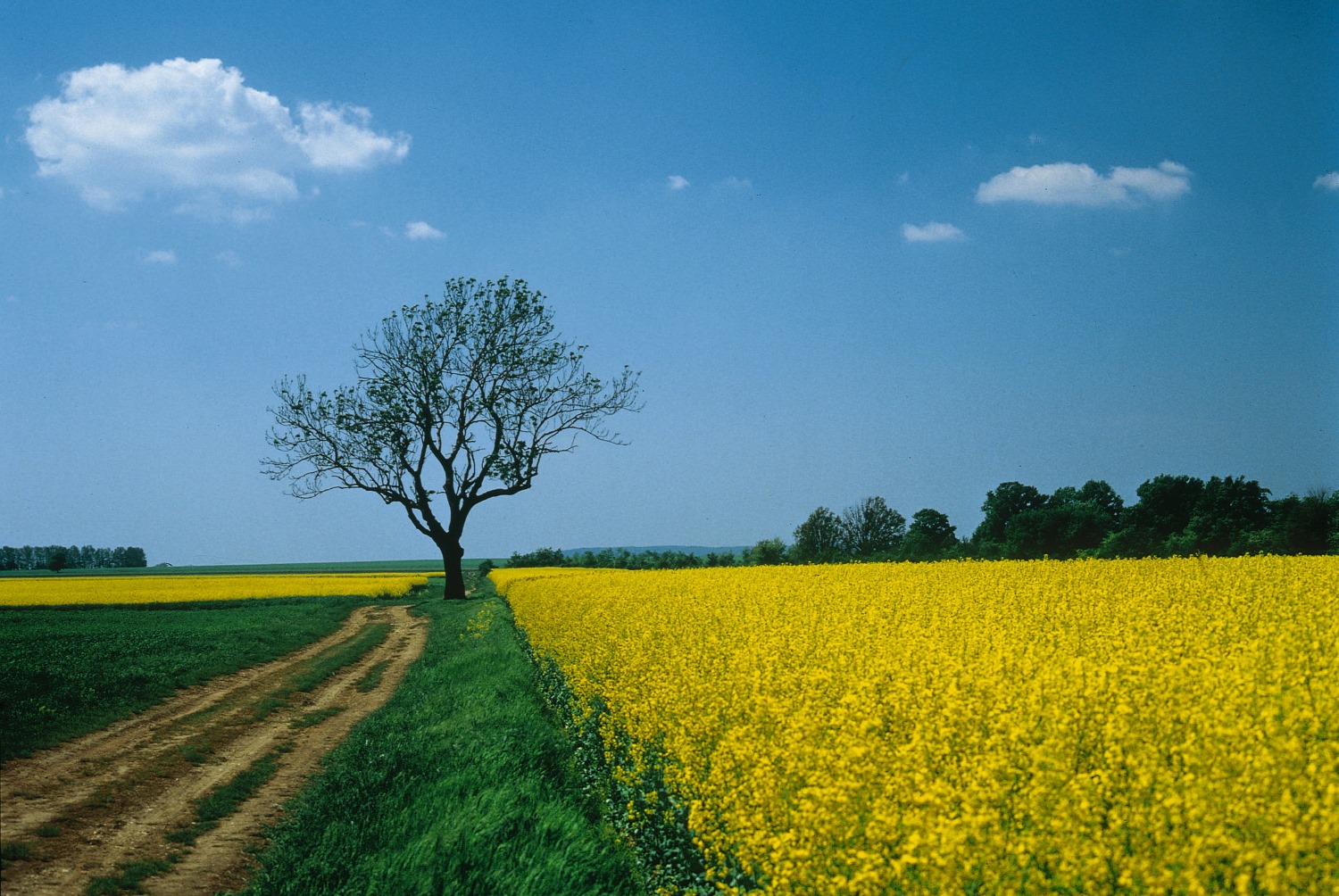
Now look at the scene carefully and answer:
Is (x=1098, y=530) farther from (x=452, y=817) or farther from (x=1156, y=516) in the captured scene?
(x=452, y=817)

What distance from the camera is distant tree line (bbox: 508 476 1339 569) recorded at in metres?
29.2

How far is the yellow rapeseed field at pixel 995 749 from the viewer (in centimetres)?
327

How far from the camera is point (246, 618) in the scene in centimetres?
2723

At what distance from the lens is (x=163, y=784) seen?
9.22m

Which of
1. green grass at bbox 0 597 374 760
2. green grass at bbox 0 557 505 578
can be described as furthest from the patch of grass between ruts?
green grass at bbox 0 557 505 578

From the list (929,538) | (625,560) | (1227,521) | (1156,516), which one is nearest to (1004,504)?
(929,538)

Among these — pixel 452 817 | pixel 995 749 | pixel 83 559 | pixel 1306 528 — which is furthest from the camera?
pixel 83 559

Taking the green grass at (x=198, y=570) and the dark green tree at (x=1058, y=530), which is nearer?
the dark green tree at (x=1058, y=530)

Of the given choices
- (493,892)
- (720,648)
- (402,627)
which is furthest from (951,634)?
(402,627)

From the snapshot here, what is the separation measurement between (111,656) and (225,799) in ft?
33.7

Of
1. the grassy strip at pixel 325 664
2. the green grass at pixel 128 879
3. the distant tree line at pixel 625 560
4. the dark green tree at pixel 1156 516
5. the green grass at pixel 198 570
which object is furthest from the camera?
the green grass at pixel 198 570

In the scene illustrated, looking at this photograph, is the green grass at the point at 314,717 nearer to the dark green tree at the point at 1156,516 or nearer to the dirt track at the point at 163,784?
the dirt track at the point at 163,784

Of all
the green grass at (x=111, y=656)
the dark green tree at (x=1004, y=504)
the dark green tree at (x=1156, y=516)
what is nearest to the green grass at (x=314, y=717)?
the green grass at (x=111, y=656)

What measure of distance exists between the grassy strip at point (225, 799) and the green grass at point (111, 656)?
293 cm
